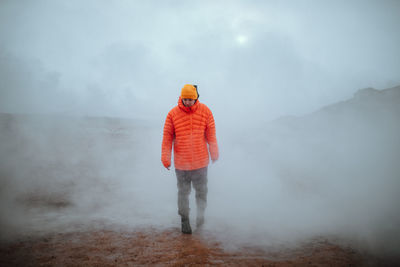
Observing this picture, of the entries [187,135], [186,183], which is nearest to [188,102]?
[187,135]

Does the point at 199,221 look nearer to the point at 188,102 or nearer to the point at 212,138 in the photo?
the point at 212,138

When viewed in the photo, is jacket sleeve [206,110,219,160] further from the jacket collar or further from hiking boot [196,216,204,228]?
hiking boot [196,216,204,228]

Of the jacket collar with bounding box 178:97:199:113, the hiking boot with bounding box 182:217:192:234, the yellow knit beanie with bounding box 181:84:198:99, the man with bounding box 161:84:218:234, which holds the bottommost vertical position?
the hiking boot with bounding box 182:217:192:234

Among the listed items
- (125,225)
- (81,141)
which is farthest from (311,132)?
(81,141)

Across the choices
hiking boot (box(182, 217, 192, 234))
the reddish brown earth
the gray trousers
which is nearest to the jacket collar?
the gray trousers

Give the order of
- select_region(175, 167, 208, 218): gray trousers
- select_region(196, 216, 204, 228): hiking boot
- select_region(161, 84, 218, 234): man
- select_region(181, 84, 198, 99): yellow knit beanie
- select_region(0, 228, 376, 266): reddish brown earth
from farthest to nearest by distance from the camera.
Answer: select_region(196, 216, 204, 228): hiking boot → select_region(175, 167, 208, 218): gray trousers → select_region(161, 84, 218, 234): man → select_region(181, 84, 198, 99): yellow knit beanie → select_region(0, 228, 376, 266): reddish brown earth

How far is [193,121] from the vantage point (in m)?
2.59

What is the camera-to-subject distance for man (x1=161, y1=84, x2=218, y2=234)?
256 centimetres

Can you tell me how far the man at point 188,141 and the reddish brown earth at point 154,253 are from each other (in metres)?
0.45

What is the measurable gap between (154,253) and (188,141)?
130cm

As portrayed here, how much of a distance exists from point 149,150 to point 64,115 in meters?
6.63

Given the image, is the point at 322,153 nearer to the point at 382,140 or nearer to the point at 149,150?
the point at 382,140

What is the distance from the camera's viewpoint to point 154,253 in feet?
7.34

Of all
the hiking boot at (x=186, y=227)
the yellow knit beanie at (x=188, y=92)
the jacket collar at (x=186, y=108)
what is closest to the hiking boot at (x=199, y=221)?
the hiking boot at (x=186, y=227)
